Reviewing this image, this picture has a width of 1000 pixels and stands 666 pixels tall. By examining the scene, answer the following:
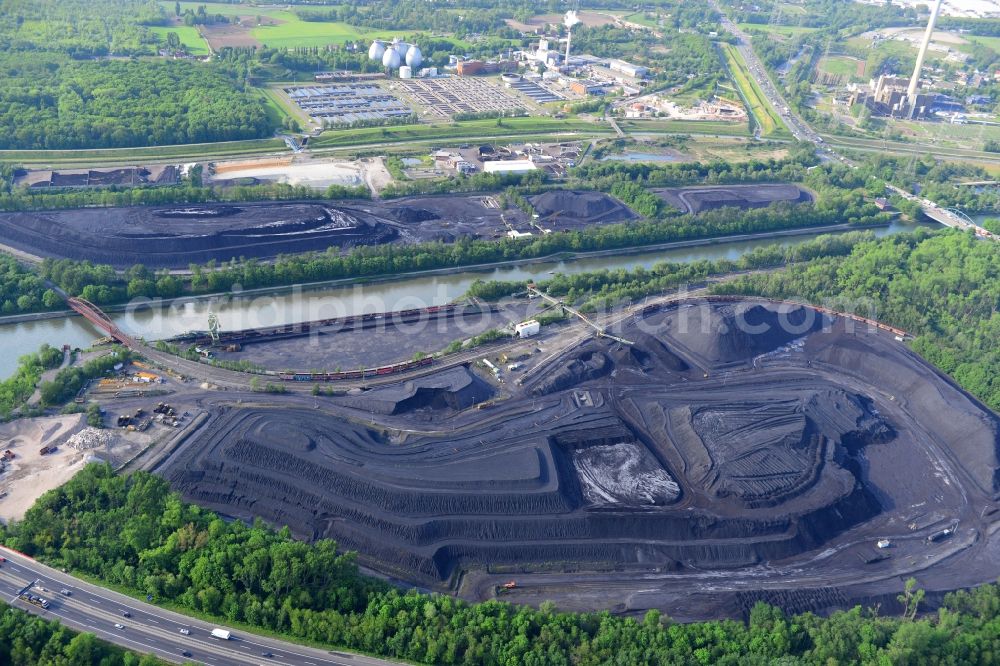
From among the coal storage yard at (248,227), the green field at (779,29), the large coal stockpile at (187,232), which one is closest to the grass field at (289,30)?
the coal storage yard at (248,227)

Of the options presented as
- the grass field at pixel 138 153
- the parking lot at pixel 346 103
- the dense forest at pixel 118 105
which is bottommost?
the grass field at pixel 138 153

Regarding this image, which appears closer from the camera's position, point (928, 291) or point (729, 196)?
point (928, 291)

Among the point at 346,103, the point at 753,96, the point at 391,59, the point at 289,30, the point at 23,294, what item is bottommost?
the point at 23,294

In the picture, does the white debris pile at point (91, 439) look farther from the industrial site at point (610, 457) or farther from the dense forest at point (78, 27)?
the dense forest at point (78, 27)

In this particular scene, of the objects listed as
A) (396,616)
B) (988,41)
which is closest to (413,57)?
(396,616)

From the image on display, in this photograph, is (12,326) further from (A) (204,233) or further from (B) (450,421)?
(B) (450,421)

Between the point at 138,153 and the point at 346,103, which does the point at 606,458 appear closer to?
the point at 138,153

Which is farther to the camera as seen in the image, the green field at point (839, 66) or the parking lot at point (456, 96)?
the green field at point (839, 66)
